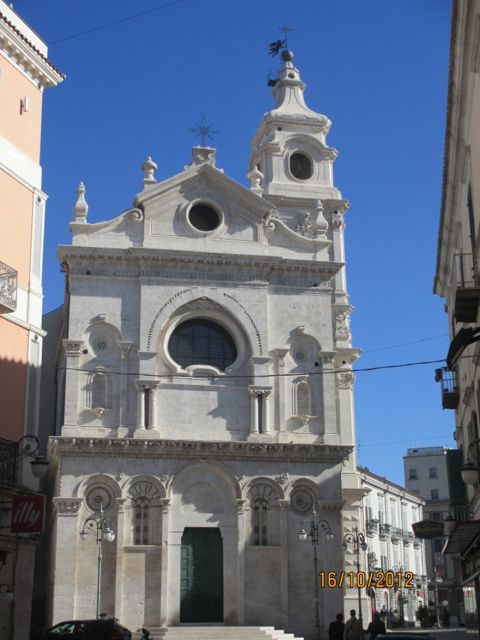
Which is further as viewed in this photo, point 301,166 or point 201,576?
A: point 301,166

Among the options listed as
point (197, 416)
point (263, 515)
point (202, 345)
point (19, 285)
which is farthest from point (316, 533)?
point (19, 285)

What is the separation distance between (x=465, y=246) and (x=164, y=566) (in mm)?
16690

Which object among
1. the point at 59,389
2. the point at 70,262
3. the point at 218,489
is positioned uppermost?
the point at 70,262

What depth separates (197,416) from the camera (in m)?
34.6

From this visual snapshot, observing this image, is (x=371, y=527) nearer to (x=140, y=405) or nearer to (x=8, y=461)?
(x=140, y=405)

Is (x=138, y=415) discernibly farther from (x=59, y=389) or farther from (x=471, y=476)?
(x=471, y=476)

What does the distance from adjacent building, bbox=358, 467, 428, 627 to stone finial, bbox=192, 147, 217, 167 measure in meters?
26.8

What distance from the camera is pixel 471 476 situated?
1792 centimetres

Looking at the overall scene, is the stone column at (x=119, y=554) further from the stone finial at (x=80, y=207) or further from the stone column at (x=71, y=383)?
the stone finial at (x=80, y=207)

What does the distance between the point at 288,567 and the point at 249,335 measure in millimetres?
8553

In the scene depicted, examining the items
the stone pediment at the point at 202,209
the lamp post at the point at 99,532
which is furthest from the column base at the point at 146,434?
the stone pediment at the point at 202,209

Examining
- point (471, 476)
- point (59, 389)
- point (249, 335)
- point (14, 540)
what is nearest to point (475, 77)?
point (471, 476)

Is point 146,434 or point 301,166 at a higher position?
point 301,166
